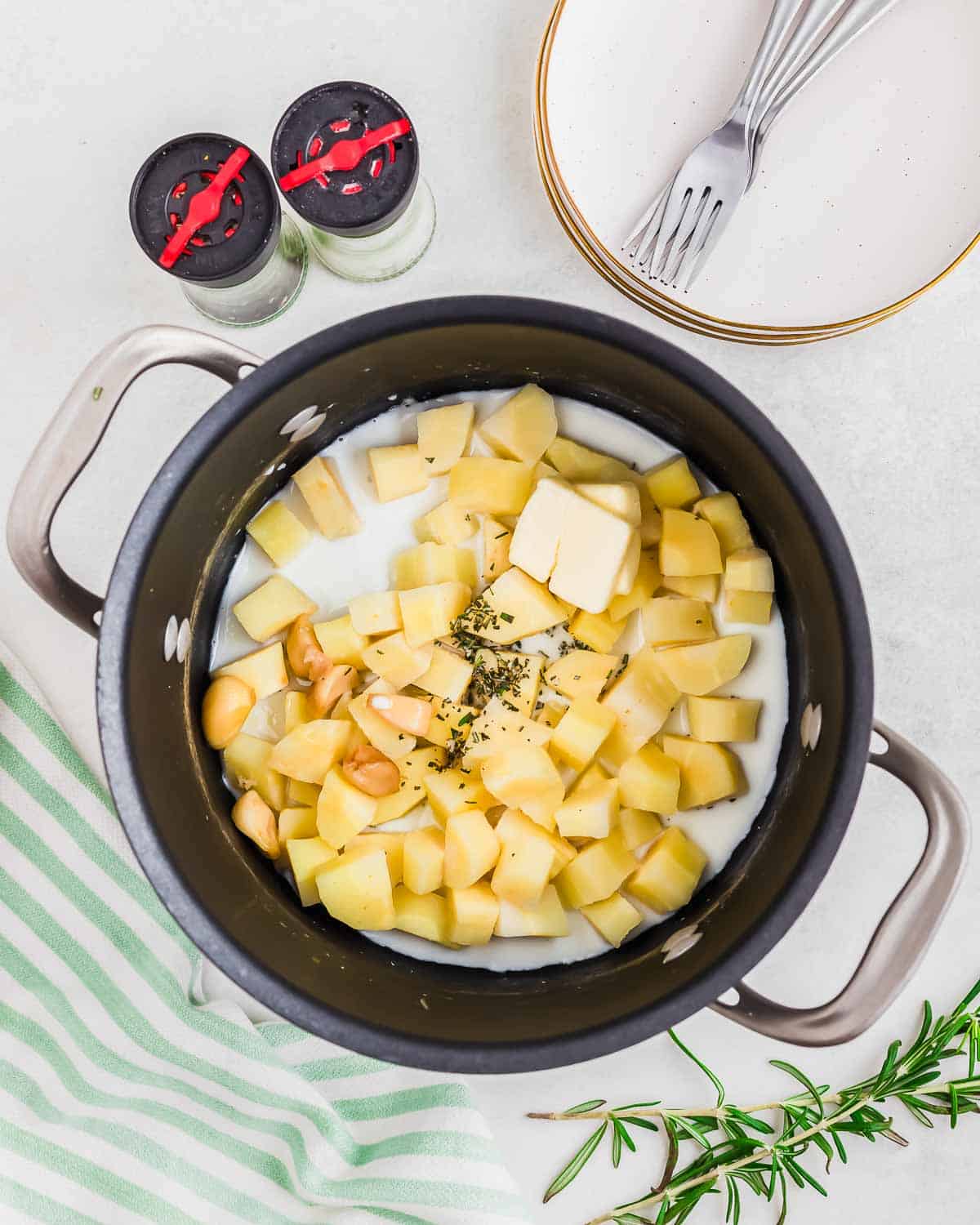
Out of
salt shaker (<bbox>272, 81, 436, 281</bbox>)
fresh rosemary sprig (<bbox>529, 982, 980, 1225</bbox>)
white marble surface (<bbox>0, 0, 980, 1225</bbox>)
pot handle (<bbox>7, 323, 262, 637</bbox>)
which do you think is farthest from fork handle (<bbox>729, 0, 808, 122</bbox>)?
fresh rosemary sprig (<bbox>529, 982, 980, 1225</bbox>)

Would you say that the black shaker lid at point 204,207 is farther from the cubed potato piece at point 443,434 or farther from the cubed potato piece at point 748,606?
the cubed potato piece at point 748,606

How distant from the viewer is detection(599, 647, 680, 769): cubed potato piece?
3.52ft

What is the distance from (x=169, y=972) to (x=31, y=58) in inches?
40.0

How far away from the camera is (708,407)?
3.19 feet

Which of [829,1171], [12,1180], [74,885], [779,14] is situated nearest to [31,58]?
[779,14]

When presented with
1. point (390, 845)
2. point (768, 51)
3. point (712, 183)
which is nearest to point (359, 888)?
point (390, 845)

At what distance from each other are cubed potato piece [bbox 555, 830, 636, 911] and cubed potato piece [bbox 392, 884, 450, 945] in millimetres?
134

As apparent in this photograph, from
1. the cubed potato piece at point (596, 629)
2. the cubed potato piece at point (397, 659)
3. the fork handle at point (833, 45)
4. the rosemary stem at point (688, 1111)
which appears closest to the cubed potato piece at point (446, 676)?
the cubed potato piece at point (397, 659)

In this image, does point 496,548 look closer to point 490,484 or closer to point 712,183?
point 490,484

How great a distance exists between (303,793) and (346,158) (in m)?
0.63

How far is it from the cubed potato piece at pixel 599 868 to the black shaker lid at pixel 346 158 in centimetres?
64

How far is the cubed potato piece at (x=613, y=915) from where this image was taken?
1.08m

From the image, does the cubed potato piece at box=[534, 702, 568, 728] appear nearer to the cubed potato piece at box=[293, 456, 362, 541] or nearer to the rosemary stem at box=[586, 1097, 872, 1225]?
the cubed potato piece at box=[293, 456, 362, 541]

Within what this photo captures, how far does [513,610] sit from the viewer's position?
1.07m
